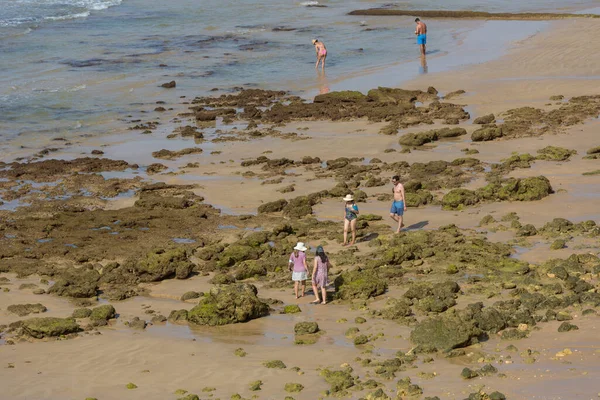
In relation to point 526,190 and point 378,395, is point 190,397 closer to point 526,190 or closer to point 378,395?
point 378,395

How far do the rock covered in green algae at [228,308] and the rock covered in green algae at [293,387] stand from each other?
230 cm

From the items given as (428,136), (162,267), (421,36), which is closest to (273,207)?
(162,267)

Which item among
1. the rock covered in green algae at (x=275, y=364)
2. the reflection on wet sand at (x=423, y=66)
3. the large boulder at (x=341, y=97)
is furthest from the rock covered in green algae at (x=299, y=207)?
the reflection on wet sand at (x=423, y=66)

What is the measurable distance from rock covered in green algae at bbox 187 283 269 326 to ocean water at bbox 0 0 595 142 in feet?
48.2

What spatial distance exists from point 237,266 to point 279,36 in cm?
3039

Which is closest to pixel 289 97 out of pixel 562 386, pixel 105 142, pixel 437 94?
pixel 437 94

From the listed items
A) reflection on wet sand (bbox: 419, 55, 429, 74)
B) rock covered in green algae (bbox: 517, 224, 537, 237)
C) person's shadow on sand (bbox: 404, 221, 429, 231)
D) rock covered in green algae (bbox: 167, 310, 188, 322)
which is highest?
reflection on wet sand (bbox: 419, 55, 429, 74)

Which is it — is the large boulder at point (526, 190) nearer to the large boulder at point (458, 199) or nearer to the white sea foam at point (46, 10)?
the large boulder at point (458, 199)

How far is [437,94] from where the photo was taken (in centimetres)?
2730

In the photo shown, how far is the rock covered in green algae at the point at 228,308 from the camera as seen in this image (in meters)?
12.4

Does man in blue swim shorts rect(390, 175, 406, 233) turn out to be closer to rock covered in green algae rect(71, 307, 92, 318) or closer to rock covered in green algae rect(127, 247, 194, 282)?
rock covered in green algae rect(127, 247, 194, 282)

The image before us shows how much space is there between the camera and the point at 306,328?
1197 centimetres

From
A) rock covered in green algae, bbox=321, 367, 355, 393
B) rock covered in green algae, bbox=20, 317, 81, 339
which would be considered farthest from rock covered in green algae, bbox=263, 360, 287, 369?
rock covered in green algae, bbox=20, 317, 81, 339

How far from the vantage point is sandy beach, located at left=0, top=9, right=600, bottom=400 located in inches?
421
